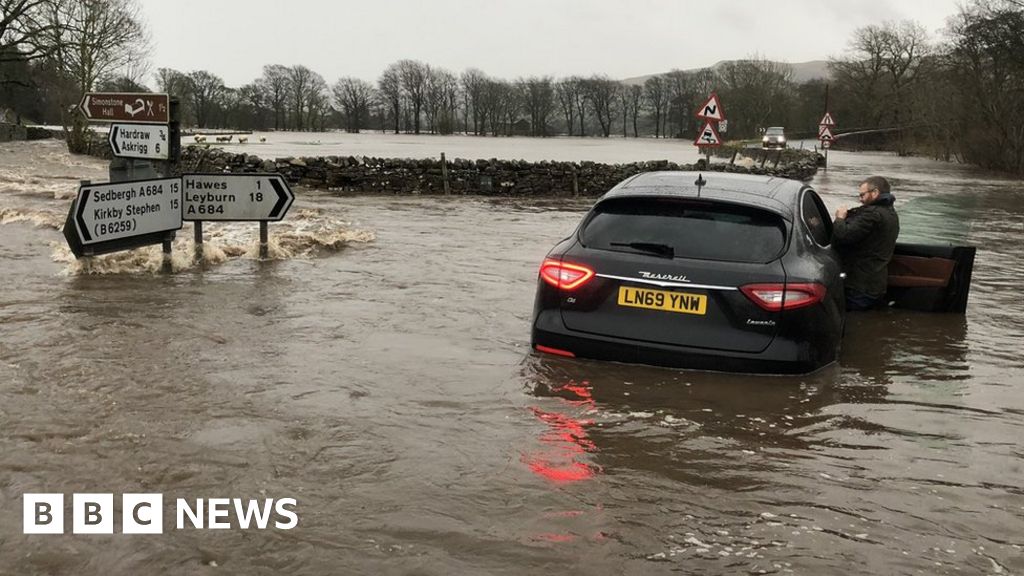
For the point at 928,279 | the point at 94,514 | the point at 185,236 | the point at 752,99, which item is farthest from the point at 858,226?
the point at 752,99

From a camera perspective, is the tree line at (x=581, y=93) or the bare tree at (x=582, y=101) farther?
the bare tree at (x=582, y=101)

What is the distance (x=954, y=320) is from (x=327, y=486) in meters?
6.91

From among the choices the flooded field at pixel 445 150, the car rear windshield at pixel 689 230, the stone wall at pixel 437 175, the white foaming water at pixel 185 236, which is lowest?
the white foaming water at pixel 185 236

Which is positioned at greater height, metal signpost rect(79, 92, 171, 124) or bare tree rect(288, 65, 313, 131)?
bare tree rect(288, 65, 313, 131)

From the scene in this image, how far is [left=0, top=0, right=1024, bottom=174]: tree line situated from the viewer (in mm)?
42594

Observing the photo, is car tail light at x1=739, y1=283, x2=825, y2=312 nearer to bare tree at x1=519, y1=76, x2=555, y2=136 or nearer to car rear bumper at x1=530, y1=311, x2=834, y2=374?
car rear bumper at x1=530, y1=311, x2=834, y2=374

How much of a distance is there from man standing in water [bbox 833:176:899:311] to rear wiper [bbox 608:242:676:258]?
296cm

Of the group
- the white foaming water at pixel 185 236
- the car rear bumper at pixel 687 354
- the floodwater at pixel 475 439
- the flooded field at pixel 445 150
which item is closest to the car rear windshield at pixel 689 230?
the car rear bumper at pixel 687 354

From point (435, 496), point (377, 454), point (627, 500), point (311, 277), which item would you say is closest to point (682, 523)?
point (627, 500)

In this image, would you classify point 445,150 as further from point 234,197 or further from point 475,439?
point 475,439

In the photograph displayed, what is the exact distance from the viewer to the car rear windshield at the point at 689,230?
5574 mm

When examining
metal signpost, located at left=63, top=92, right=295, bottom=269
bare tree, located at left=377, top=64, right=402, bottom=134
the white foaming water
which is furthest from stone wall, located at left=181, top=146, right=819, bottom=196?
bare tree, located at left=377, top=64, right=402, bottom=134

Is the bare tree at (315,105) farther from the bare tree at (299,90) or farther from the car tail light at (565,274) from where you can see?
the car tail light at (565,274)

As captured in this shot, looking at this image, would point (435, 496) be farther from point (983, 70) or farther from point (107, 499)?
point (983, 70)
